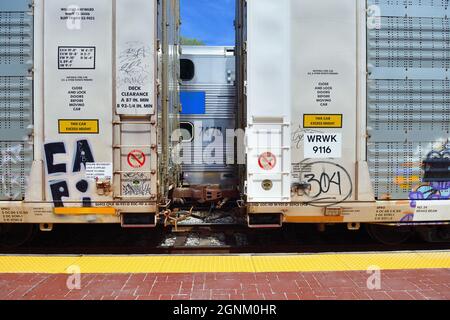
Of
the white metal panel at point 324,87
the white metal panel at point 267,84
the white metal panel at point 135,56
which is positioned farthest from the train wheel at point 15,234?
the white metal panel at point 324,87

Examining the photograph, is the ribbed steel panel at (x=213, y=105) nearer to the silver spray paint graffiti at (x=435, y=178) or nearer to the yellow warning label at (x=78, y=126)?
the yellow warning label at (x=78, y=126)

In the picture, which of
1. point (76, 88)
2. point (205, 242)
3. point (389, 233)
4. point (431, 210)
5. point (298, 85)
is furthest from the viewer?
point (205, 242)

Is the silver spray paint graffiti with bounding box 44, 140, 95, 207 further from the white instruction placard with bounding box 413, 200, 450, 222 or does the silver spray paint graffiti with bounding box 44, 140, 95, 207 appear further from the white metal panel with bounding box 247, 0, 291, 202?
the white instruction placard with bounding box 413, 200, 450, 222

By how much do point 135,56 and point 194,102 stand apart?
2474mm

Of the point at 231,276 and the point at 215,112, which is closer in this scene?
the point at 231,276

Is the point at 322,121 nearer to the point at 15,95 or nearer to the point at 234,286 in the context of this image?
the point at 234,286

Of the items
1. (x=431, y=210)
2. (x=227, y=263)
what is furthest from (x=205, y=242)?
(x=431, y=210)

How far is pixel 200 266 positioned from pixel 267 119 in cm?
199

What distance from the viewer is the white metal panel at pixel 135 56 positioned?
185 inches

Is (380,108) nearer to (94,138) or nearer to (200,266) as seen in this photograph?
(200,266)

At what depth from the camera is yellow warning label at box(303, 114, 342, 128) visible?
4.88 metres

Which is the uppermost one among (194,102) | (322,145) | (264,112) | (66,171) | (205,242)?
(194,102)

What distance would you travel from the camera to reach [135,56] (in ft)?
15.5

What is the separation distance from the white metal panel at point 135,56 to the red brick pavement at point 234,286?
82.4 inches
